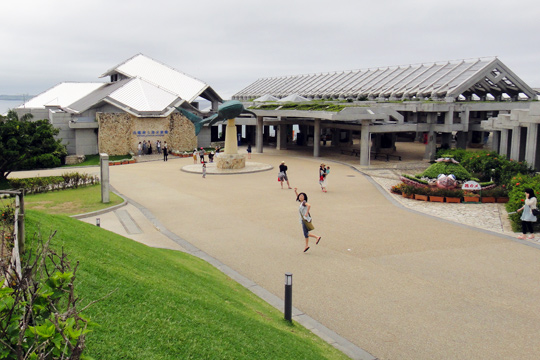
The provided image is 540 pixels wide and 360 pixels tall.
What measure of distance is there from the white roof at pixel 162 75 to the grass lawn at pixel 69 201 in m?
24.9

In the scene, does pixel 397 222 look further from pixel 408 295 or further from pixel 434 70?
pixel 434 70

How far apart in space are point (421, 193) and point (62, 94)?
143 feet

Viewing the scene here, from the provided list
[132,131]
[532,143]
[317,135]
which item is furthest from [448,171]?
[132,131]

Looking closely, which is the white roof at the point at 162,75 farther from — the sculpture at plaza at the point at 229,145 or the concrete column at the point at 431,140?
the concrete column at the point at 431,140

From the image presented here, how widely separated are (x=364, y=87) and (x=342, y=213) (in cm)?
3571

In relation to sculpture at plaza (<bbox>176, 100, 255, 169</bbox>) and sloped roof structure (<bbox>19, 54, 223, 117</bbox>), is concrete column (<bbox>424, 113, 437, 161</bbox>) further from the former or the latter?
sloped roof structure (<bbox>19, 54, 223, 117</bbox>)

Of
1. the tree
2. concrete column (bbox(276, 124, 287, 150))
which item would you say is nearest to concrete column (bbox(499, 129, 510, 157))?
concrete column (bbox(276, 124, 287, 150))

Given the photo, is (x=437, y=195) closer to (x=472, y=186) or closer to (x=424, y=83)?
(x=472, y=186)

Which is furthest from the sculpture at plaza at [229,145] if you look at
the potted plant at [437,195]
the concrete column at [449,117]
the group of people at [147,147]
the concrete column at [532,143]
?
the concrete column at [449,117]

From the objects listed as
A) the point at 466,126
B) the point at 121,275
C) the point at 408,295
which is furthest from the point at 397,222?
the point at 466,126

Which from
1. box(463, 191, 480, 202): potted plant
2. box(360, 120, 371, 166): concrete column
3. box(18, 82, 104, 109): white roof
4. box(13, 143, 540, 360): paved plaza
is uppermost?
box(18, 82, 104, 109): white roof

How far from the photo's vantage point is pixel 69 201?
2077 cm

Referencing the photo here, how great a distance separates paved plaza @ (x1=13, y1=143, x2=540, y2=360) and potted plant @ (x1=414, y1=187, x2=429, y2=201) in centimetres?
43

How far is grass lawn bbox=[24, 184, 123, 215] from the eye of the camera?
18922 millimetres
